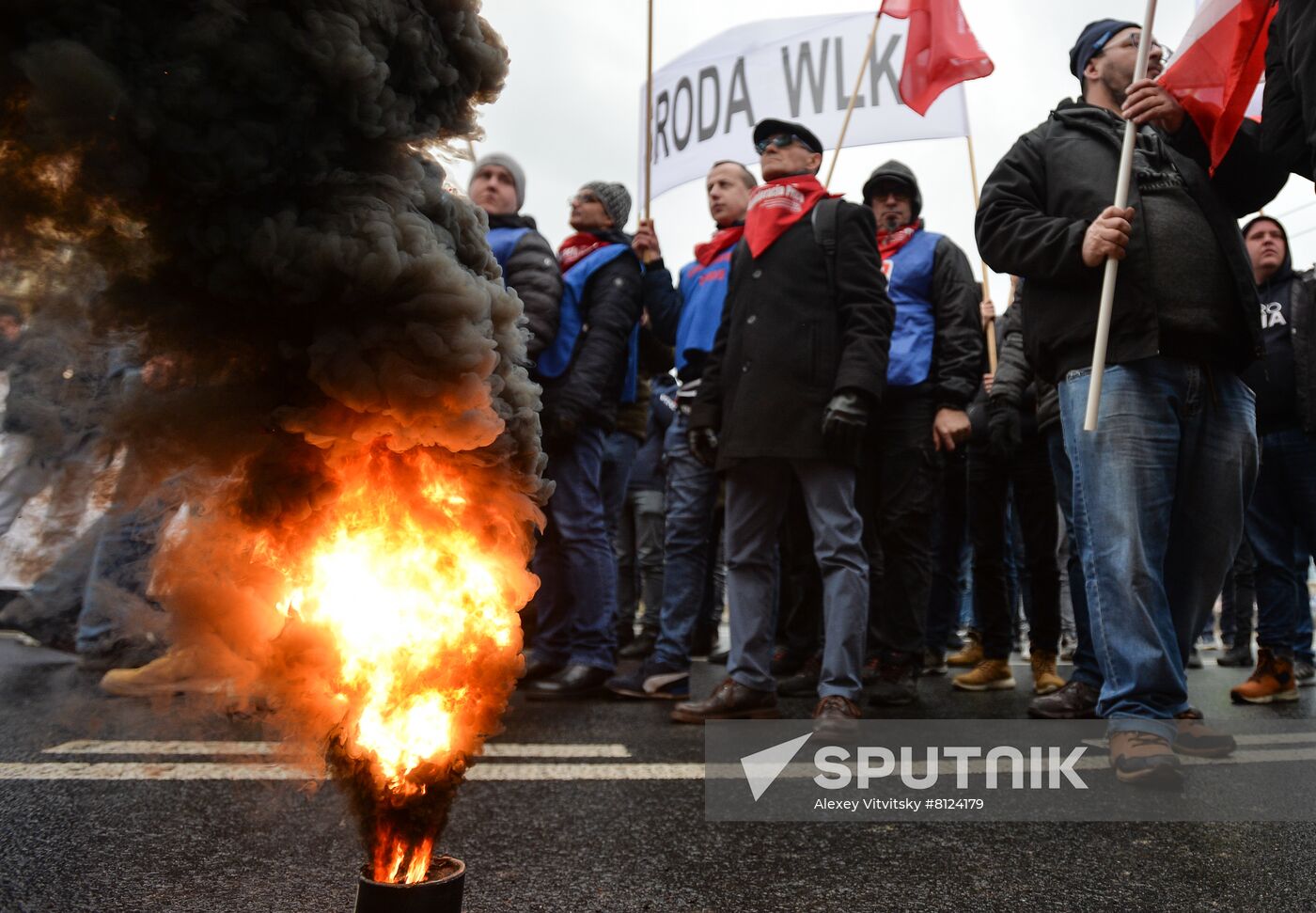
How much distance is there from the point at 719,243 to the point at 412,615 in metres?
4.03

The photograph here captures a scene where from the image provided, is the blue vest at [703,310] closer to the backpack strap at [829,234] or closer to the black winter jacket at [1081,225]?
the backpack strap at [829,234]

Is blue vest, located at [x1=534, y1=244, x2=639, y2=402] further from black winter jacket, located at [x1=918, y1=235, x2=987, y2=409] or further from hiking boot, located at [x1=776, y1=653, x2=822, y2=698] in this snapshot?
hiking boot, located at [x1=776, y1=653, x2=822, y2=698]

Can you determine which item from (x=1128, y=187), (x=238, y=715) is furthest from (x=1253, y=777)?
(x=238, y=715)

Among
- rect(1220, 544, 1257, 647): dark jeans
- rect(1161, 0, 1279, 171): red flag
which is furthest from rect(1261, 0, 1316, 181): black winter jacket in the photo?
rect(1220, 544, 1257, 647): dark jeans

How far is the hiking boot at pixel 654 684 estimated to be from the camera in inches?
170

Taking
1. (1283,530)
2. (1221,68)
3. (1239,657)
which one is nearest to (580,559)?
(1221,68)

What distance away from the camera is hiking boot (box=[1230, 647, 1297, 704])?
14.8 ft

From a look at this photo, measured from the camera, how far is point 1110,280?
9.64 ft

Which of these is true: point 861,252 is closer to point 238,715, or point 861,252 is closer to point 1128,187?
point 1128,187

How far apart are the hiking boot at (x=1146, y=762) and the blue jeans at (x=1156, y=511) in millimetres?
46

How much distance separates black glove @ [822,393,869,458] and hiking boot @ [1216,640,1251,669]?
14.6ft

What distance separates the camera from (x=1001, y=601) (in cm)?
507

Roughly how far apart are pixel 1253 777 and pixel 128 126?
324cm

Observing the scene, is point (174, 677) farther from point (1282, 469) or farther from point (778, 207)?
point (1282, 469)
